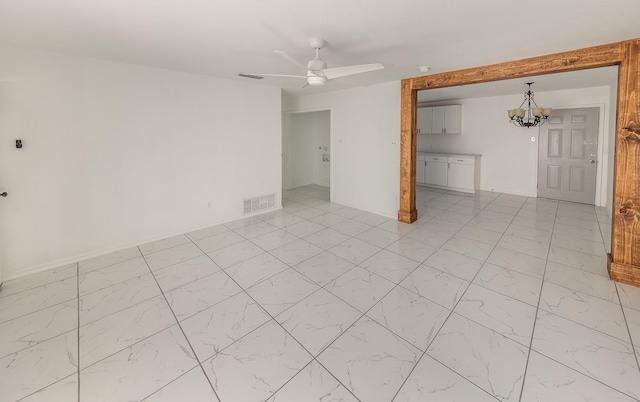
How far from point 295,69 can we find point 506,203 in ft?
16.7

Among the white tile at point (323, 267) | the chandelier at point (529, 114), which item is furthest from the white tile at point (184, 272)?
the chandelier at point (529, 114)

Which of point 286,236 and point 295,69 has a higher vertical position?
point 295,69

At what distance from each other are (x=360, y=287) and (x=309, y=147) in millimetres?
5803

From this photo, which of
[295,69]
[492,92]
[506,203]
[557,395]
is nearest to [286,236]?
[295,69]

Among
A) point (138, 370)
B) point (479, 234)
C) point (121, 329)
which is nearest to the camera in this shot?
point (138, 370)

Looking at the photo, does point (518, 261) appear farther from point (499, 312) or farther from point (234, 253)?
point (234, 253)

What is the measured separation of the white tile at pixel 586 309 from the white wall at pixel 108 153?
440 centimetres

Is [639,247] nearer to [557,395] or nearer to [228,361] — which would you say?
[557,395]

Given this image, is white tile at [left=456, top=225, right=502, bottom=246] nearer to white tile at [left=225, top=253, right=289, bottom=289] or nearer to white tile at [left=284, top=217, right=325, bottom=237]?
white tile at [left=284, top=217, right=325, bottom=237]

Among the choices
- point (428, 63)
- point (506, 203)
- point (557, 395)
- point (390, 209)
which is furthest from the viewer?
point (506, 203)

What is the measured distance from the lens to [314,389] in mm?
1654

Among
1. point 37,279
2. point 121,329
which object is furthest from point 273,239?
point 37,279

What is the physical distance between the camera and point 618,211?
284 cm

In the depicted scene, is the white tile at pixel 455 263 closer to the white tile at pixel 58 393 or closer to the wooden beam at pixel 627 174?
the wooden beam at pixel 627 174
